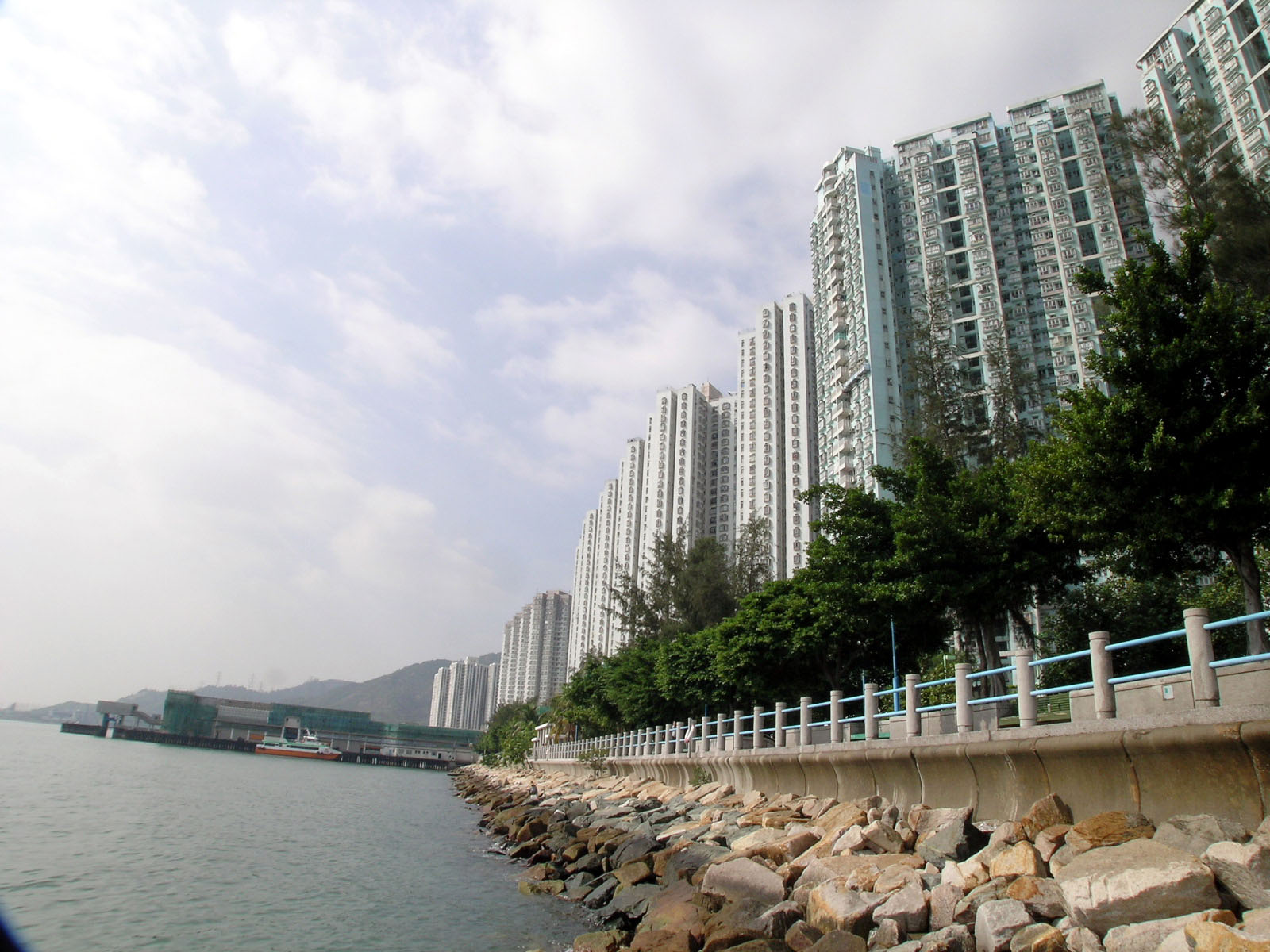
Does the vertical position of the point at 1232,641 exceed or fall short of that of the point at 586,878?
it exceeds it

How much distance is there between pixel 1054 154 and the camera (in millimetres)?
77250

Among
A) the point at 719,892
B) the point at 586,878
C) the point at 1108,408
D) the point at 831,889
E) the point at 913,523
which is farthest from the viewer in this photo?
the point at 913,523

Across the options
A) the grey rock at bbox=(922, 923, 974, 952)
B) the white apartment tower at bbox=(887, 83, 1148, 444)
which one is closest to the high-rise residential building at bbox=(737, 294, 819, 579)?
the white apartment tower at bbox=(887, 83, 1148, 444)

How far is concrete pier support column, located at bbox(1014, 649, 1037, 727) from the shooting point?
1098 centimetres

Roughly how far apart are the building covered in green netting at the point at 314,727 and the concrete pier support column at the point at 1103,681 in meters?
137

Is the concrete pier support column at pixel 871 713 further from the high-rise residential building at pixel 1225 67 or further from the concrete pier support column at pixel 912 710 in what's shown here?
the high-rise residential building at pixel 1225 67

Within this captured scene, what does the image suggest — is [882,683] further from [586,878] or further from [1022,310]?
[1022,310]

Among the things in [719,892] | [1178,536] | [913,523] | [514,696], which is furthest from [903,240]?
[514,696]

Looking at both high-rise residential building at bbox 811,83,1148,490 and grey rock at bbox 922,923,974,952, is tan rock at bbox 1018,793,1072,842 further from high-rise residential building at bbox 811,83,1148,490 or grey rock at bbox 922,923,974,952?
high-rise residential building at bbox 811,83,1148,490

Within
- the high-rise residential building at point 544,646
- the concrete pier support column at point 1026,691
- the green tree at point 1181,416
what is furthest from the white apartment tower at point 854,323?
the high-rise residential building at point 544,646

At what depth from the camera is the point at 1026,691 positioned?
11047 mm

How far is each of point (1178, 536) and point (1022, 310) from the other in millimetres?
66846

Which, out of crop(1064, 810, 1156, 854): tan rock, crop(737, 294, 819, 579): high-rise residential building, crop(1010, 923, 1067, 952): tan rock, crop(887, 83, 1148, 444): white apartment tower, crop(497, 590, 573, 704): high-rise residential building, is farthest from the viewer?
crop(497, 590, 573, 704): high-rise residential building

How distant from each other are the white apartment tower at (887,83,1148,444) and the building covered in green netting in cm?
10797
